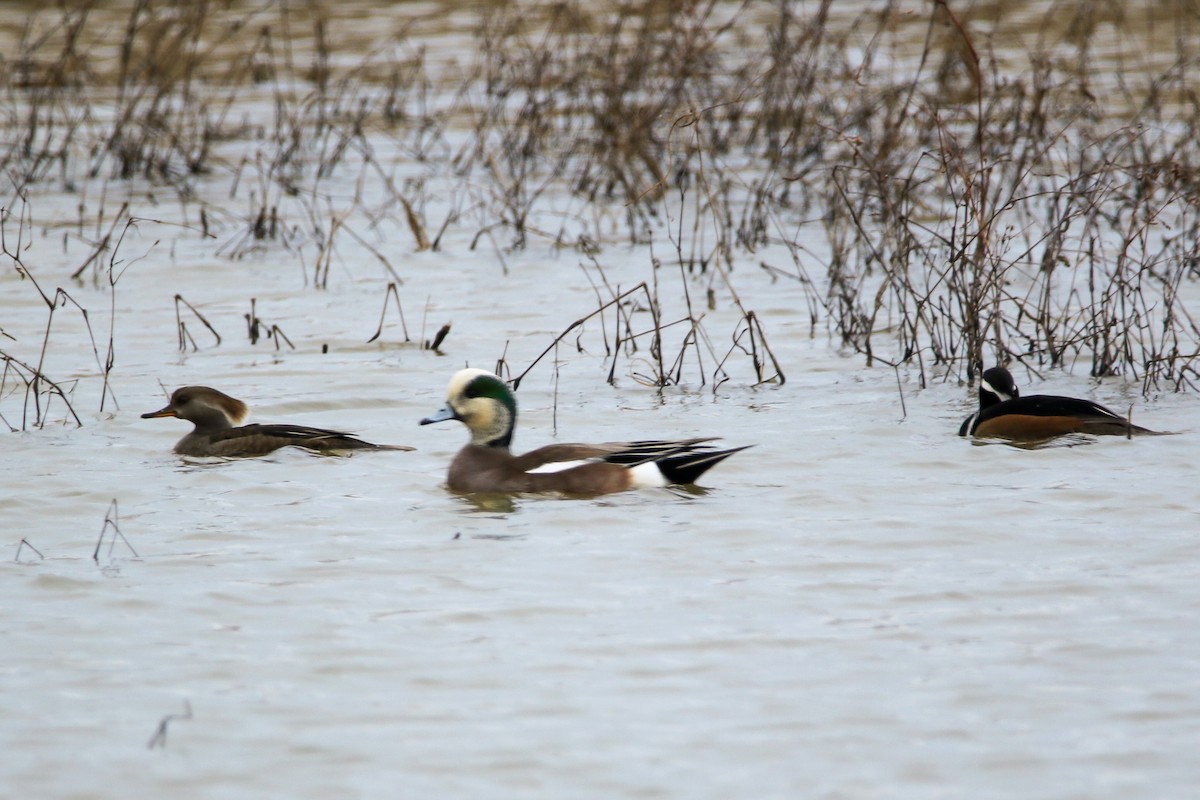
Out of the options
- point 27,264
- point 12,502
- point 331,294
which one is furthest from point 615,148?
point 12,502

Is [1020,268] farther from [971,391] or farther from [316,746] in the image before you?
[316,746]

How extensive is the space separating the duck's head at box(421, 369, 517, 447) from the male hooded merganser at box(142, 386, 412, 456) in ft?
1.97

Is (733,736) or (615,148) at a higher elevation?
(615,148)

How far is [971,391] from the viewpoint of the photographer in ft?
29.5

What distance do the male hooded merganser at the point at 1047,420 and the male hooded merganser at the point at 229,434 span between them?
2.77m

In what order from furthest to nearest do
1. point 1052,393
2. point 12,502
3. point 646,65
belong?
point 646,65 < point 1052,393 < point 12,502

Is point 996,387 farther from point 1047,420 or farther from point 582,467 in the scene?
point 582,467

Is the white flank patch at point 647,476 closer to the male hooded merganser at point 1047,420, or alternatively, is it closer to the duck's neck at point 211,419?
the male hooded merganser at point 1047,420

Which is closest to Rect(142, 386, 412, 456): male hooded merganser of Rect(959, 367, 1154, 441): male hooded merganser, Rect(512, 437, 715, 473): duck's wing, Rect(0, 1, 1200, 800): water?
Rect(0, 1, 1200, 800): water

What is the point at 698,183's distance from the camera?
33.3 feet

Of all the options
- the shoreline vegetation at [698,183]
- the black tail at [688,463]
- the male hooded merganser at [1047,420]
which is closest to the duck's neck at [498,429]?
the black tail at [688,463]

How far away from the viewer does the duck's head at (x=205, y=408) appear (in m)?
8.09

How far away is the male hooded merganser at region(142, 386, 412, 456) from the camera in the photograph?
7773 millimetres

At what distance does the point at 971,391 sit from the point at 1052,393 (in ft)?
1.38
